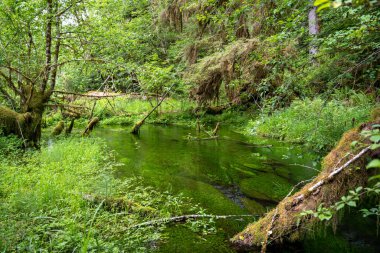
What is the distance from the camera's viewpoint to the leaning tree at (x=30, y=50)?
8.23m

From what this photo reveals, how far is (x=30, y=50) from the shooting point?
30.2ft

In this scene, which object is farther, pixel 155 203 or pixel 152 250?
pixel 155 203

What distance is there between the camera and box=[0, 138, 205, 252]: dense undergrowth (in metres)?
3.27

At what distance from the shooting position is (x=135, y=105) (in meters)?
20.1

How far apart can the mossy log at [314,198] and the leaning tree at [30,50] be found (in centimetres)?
691

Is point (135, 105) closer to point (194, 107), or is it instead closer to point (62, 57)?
point (194, 107)

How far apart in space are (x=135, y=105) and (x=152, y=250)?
1707 centimetres

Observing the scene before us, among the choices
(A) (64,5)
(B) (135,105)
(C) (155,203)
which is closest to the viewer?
(C) (155,203)

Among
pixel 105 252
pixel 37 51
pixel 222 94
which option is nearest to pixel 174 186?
pixel 105 252

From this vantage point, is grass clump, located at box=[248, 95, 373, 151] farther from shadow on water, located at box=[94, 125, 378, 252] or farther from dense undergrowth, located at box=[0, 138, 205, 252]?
dense undergrowth, located at box=[0, 138, 205, 252]

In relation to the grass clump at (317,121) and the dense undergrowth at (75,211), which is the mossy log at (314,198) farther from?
the dense undergrowth at (75,211)

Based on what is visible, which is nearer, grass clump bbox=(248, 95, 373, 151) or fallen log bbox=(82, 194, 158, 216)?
fallen log bbox=(82, 194, 158, 216)

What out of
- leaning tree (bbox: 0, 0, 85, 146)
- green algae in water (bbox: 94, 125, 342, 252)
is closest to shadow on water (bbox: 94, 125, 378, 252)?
green algae in water (bbox: 94, 125, 342, 252)

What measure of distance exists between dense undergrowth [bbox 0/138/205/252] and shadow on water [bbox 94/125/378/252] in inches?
17.5
